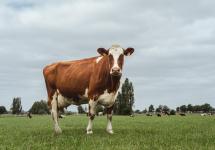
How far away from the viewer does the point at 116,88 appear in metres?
15.7

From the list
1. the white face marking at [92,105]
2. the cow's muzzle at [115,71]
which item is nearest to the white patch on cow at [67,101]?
the white face marking at [92,105]

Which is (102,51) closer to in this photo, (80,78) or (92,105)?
(80,78)

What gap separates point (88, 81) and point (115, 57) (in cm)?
157

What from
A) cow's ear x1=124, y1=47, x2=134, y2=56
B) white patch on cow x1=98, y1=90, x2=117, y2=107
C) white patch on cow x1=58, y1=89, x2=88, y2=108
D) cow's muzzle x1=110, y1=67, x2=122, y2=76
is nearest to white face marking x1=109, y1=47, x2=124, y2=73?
cow's muzzle x1=110, y1=67, x2=122, y2=76

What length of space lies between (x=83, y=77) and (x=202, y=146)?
22.1 feet

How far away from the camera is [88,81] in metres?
16.2

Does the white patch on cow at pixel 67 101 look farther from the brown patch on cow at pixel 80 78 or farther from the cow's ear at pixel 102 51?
the cow's ear at pixel 102 51

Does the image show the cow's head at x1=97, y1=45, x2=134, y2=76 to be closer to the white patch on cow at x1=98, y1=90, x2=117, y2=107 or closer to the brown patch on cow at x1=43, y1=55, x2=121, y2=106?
the brown patch on cow at x1=43, y1=55, x2=121, y2=106

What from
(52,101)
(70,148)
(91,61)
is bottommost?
(70,148)

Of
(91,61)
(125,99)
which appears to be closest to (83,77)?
(91,61)

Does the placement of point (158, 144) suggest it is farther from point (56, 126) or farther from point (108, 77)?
point (56, 126)

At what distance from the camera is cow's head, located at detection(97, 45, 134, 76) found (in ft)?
49.1

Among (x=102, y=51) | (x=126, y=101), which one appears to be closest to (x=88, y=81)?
(x=102, y=51)

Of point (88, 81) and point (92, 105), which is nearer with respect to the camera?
point (92, 105)
